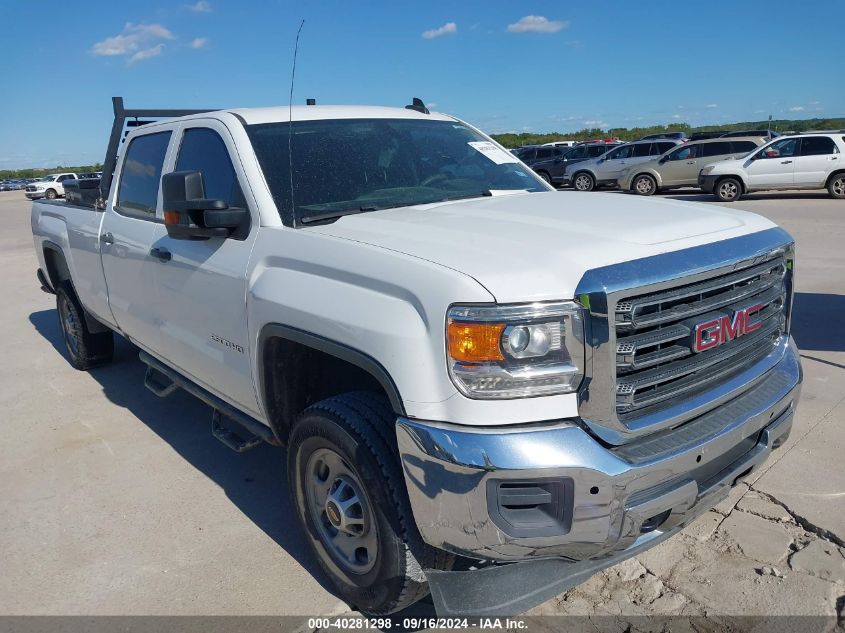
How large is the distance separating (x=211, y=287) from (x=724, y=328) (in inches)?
91.3

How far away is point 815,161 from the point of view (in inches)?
706

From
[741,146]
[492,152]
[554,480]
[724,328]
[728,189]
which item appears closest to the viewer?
[554,480]

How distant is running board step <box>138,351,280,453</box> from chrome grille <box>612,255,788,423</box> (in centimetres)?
178

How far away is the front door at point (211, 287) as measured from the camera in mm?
Answer: 3293

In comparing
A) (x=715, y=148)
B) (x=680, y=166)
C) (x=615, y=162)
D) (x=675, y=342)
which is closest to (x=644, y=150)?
(x=615, y=162)

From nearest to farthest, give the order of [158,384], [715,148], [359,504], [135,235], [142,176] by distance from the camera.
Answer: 1. [359,504]
2. [135,235]
3. [142,176]
4. [158,384]
5. [715,148]

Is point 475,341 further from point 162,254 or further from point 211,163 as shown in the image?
point 162,254

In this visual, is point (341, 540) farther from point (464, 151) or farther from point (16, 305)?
point (16, 305)

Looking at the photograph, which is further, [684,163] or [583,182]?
[583,182]

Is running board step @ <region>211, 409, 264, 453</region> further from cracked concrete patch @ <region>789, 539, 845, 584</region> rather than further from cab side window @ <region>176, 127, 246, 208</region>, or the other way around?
cracked concrete patch @ <region>789, 539, 845, 584</region>

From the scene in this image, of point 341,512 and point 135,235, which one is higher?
point 135,235

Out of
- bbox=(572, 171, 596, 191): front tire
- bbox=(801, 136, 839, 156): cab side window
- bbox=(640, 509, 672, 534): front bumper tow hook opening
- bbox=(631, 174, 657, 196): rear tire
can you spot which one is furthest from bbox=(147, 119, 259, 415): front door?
bbox=(572, 171, 596, 191): front tire

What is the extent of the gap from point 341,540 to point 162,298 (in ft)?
6.20

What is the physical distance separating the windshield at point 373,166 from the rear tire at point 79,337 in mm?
3484
